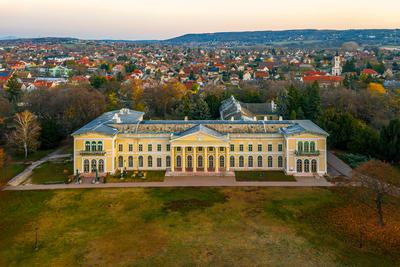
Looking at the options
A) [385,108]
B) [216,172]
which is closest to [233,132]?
[216,172]

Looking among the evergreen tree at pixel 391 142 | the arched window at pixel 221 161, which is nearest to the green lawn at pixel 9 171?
the arched window at pixel 221 161

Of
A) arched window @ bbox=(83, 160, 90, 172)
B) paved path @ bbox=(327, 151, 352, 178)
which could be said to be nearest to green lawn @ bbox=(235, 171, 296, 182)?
paved path @ bbox=(327, 151, 352, 178)

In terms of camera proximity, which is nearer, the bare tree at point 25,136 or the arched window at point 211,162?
the arched window at point 211,162

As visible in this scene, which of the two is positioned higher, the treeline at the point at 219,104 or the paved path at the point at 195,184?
the treeline at the point at 219,104

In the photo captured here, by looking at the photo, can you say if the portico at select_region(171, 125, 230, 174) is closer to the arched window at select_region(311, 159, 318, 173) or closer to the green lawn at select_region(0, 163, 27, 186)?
the arched window at select_region(311, 159, 318, 173)

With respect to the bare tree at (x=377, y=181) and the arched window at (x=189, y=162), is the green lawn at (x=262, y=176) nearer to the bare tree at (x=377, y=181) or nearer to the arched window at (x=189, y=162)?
the arched window at (x=189, y=162)

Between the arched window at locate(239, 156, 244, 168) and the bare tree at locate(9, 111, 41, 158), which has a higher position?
the bare tree at locate(9, 111, 41, 158)

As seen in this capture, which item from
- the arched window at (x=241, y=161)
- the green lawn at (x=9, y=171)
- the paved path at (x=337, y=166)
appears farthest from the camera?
the arched window at (x=241, y=161)
